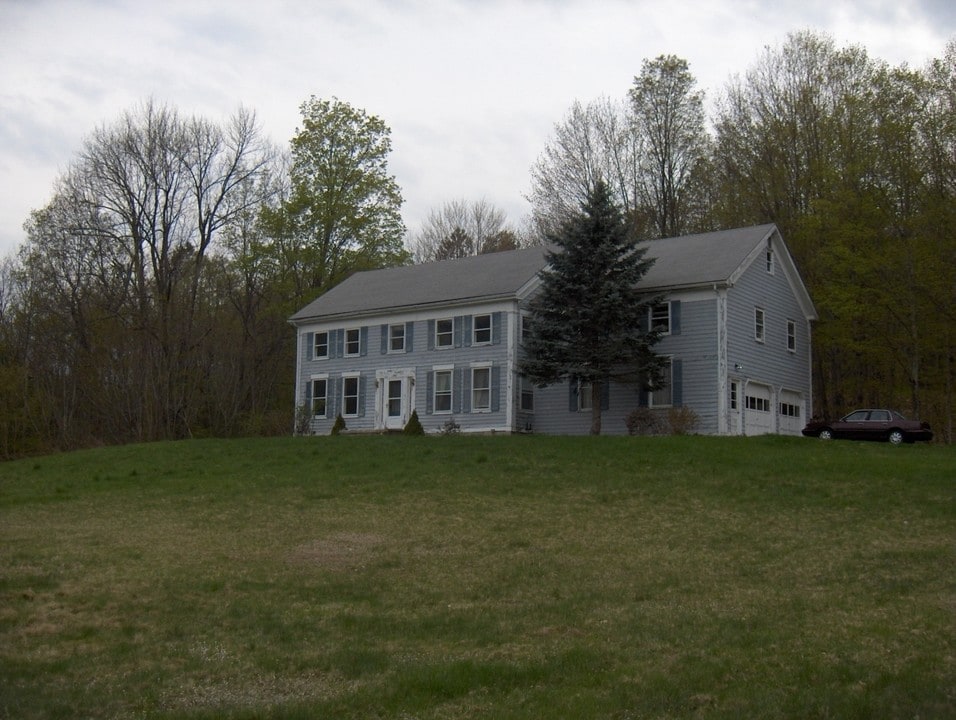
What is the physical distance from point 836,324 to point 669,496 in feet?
67.8

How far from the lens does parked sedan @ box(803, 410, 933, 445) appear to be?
3312 cm

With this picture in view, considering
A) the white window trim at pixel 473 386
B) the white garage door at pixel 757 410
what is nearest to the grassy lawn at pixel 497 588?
the white garage door at pixel 757 410

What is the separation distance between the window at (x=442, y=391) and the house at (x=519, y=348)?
6 centimetres

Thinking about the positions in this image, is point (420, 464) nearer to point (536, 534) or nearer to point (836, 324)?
point (536, 534)

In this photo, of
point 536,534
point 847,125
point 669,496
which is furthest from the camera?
point 847,125

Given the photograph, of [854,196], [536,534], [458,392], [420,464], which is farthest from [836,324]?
A: [536,534]

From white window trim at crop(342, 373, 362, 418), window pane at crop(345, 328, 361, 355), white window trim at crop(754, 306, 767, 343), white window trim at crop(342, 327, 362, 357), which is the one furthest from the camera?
window pane at crop(345, 328, 361, 355)

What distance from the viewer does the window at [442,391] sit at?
125ft

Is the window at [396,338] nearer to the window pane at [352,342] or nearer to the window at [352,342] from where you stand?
the window at [352,342]

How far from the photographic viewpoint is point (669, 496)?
22.1 metres

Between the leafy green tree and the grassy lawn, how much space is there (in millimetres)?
27201

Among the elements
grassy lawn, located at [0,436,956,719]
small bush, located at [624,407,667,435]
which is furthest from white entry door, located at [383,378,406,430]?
grassy lawn, located at [0,436,956,719]

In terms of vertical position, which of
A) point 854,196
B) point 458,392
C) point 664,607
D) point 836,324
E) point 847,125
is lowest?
point 664,607

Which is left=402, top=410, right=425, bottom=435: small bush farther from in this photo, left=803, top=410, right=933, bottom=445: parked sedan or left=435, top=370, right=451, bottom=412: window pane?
left=803, top=410, right=933, bottom=445: parked sedan
